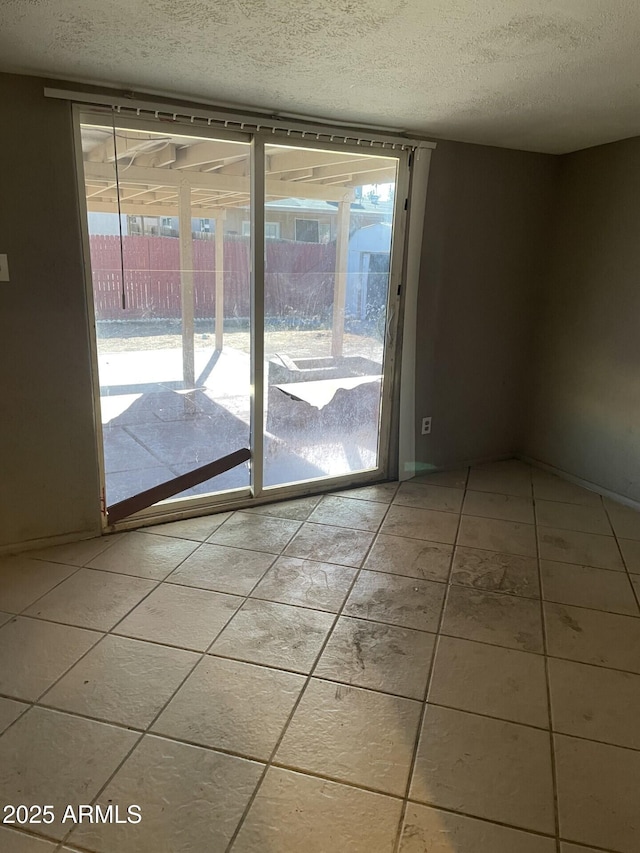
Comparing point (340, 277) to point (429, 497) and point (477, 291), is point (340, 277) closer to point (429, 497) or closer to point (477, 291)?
point (477, 291)

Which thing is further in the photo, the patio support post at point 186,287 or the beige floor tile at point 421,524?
the beige floor tile at point 421,524

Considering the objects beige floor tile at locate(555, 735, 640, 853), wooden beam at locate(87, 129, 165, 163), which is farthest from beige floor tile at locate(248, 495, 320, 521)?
wooden beam at locate(87, 129, 165, 163)

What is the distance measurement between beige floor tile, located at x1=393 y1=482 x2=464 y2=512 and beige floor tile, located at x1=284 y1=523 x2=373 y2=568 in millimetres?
520

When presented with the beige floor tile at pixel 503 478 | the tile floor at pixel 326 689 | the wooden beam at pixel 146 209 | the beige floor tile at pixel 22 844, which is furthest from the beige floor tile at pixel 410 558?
the wooden beam at pixel 146 209

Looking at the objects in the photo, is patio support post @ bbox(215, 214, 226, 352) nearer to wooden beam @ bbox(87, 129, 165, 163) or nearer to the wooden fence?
the wooden fence

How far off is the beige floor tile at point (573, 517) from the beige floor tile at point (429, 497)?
47cm

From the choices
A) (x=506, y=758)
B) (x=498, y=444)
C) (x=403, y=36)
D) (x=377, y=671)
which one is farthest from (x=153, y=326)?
(x=498, y=444)

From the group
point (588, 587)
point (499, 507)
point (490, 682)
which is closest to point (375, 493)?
point (499, 507)

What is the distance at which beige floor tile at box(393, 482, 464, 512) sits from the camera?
11.1 feet

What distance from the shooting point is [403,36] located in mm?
1799

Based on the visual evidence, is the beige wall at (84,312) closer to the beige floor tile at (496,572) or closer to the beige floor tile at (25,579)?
the beige floor tile at (25,579)

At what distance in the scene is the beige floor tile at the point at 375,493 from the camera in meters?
3.46

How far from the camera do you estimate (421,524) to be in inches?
123

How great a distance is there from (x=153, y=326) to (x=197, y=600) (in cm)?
133
